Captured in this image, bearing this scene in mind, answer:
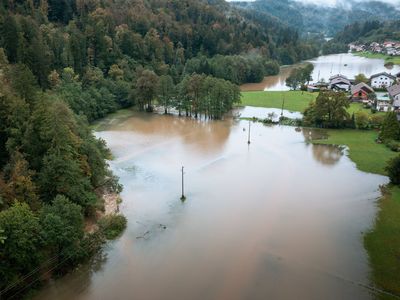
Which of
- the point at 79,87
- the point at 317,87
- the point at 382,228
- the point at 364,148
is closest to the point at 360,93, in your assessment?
the point at 317,87

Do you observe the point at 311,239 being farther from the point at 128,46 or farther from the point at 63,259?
the point at 128,46

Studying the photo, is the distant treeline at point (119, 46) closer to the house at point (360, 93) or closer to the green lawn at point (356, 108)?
the house at point (360, 93)

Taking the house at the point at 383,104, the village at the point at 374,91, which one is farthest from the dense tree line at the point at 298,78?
the house at the point at 383,104

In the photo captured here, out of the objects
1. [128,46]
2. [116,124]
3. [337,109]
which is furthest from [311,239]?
[128,46]

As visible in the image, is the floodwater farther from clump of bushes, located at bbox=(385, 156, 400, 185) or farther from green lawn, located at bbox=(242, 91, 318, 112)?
clump of bushes, located at bbox=(385, 156, 400, 185)

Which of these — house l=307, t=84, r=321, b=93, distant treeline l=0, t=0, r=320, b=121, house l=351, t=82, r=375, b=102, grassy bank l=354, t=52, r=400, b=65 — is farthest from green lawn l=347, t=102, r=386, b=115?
grassy bank l=354, t=52, r=400, b=65

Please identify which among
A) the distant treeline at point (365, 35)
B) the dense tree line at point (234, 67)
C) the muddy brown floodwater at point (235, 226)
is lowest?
the muddy brown floodwater at point (235, 226)
